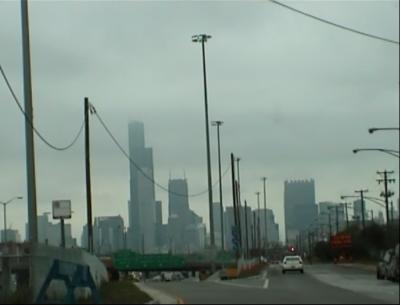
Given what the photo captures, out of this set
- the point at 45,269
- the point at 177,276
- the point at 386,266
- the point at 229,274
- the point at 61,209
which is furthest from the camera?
the point at 177,276

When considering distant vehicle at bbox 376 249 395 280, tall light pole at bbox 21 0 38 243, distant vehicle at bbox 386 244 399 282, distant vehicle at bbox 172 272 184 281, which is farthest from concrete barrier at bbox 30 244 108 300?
distant vehicle at bbox 172 272 184 281

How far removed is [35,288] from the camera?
21.6 meters

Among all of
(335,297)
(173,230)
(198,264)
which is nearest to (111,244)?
(173,230)

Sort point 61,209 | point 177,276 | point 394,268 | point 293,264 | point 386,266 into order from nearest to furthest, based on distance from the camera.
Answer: point 61,209
point 394,268
point 386,266
point 293,264
point 177,276

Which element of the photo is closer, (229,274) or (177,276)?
(229,274)

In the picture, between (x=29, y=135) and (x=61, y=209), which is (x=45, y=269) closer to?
(x=29, y=135)

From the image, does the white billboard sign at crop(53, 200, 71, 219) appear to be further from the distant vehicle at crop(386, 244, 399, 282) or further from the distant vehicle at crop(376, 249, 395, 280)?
the distant vehicle at crop(376, 249, 395, 280)

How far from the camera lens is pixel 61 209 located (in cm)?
3347

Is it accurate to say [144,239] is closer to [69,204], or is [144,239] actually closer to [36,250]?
[69,204]

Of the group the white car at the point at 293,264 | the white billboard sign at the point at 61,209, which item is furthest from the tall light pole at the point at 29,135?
the white car at the point at 293,264

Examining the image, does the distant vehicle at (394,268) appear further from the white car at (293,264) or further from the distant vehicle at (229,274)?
the white car at (293,264)

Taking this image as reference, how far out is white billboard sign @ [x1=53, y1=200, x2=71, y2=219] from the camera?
33.4 metres

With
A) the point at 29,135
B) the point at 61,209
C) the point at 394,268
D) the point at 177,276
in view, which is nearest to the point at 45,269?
the point at 29,135

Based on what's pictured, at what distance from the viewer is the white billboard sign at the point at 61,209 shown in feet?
110
